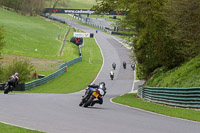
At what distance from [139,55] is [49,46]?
47.8 metres

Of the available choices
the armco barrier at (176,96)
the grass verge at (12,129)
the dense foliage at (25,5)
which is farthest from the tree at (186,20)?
the dense foliage at (25,5)

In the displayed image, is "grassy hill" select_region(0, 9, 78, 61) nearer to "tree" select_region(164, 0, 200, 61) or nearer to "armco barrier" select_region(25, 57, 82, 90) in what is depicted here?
"armco barrier" select_region(25, 57, 82, 90)

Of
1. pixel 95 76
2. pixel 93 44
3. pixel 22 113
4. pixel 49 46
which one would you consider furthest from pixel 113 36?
pixel 22 113

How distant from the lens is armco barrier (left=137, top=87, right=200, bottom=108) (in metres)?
16.5

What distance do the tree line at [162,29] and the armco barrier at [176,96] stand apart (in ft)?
14.4

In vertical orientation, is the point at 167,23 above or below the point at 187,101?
above

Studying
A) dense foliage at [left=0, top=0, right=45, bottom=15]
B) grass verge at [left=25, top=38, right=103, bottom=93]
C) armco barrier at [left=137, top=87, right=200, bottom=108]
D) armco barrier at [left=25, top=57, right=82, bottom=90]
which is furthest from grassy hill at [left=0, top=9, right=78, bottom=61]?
armco barrier at [left=137, top=87, right=200, bottom=108]

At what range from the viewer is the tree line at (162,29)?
2495 centimetres

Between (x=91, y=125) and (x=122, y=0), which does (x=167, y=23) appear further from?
(x=91, y=125)

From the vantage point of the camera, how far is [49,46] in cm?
7881

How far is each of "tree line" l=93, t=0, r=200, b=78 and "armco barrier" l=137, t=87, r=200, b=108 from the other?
173 inches

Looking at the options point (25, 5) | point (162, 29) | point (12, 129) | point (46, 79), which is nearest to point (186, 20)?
point (162, 29)

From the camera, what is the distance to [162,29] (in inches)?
1137

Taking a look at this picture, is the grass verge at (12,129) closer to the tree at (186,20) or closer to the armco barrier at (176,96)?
→ the armco barrier at (176,96)
